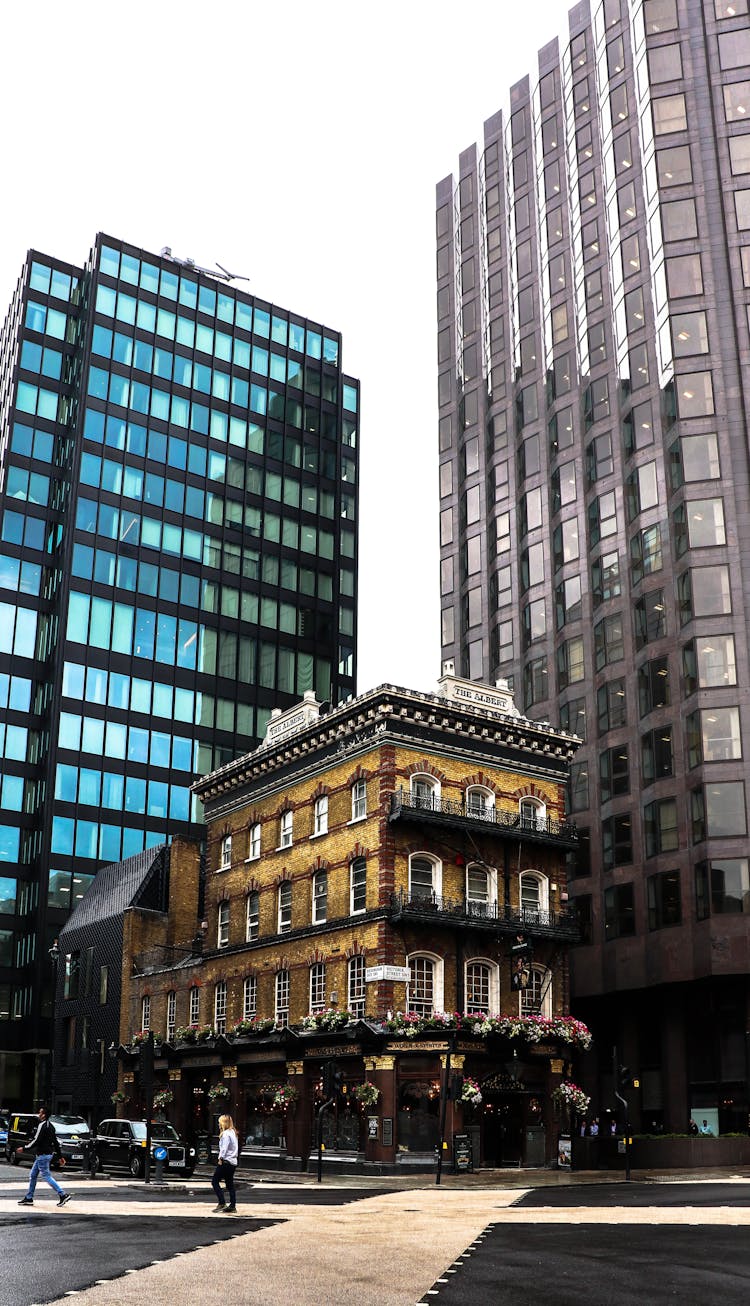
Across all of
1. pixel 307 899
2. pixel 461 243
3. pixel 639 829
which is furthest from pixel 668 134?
pixel 307 899

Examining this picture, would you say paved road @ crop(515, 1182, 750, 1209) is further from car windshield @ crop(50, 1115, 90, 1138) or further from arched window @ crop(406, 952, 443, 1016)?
car windshield @ crop(50, 1115, 90, 1138)

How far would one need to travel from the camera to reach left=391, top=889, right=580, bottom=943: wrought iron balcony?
4362 cm

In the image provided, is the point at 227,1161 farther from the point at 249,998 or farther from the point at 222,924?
the point at 222,924

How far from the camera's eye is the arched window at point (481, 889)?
45781mm

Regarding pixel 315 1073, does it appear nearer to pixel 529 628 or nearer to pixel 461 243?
pixel 529 628

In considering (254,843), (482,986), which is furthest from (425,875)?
(254,843)

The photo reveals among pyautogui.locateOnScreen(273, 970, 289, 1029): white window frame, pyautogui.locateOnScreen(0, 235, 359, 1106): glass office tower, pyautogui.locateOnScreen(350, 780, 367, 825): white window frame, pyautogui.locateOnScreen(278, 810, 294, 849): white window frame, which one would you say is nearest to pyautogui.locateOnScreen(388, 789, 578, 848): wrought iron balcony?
pyautogui.locateOnScreen(350, 780, 367, 825): white window frame

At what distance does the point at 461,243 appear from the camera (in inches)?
3738

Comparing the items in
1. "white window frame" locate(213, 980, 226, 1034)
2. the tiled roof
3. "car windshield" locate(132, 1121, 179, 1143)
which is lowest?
"car windshield" locate(132, 1121, 179, 1143)

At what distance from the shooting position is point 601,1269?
1534 cm

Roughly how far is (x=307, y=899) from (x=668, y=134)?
48.5 m

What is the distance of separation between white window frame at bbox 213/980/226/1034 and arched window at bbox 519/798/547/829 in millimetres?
14858

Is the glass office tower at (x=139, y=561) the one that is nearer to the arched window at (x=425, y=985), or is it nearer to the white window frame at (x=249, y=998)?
the white window frame at (x=249, y=998)

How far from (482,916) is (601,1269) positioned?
30084 millimetres
